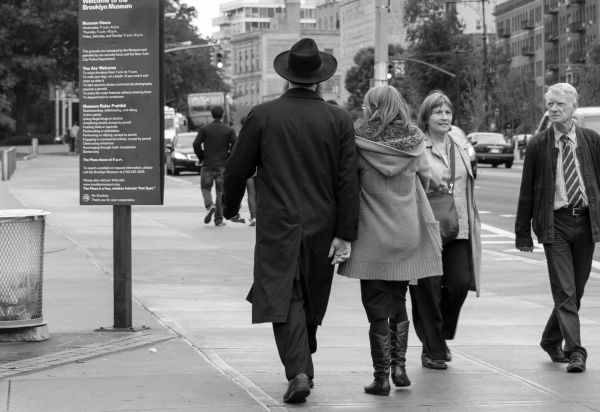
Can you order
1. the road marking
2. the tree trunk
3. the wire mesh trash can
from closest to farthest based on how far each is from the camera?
the wire mesh trash can
the road marking
the tree trunk

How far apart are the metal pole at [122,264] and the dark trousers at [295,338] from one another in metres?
2.76

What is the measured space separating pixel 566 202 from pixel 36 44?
247 ft

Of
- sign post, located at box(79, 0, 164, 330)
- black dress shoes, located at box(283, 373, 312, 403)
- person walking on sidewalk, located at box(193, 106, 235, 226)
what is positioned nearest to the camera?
black dress shoes, located at box(283, 373, 312, 403)

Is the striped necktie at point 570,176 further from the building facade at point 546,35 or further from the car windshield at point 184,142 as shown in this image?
the building facade at point 546,35

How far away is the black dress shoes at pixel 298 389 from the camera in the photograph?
754 centimetres

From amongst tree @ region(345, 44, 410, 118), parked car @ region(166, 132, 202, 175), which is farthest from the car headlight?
tree @ region(345, 44, 410, 118)

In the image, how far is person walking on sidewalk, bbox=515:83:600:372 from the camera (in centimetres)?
889

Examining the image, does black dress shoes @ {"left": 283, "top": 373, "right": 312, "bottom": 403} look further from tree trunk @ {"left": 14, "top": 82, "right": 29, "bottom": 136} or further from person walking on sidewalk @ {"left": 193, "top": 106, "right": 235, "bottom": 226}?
tree trunk @ {"left": 14, "top": 82, "right": 29, "bottom": 136}

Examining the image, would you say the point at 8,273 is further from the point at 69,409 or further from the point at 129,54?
the point at 69,409

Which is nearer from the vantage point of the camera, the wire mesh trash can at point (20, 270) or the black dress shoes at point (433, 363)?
the black dress shoes at point (433, 363)

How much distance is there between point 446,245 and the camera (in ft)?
29.2

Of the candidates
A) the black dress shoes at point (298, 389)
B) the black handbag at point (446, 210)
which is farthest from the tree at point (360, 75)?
the black dress shoes at point (298, 389)

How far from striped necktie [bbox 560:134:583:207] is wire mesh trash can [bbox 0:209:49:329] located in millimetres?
3329

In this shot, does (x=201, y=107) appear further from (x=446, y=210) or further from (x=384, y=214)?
(x=384, y=214)
